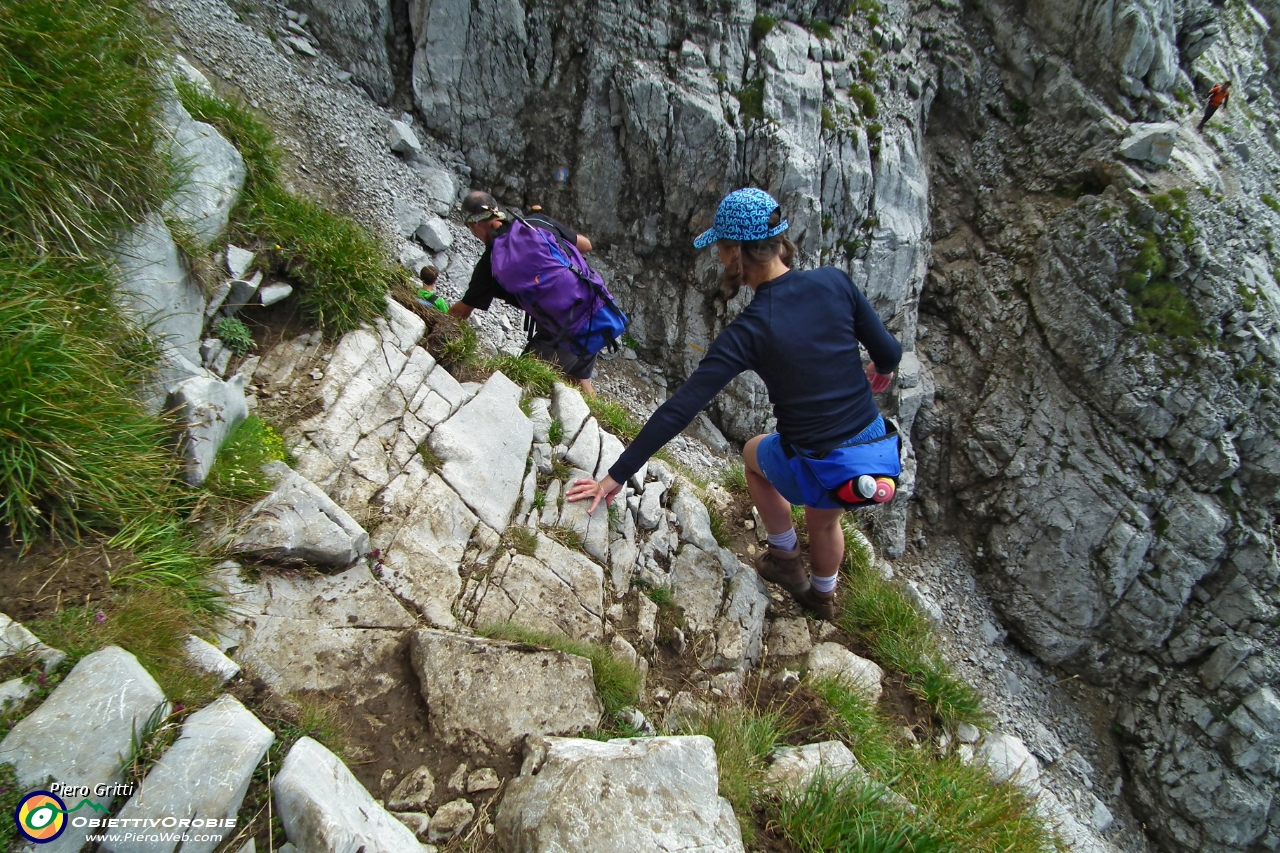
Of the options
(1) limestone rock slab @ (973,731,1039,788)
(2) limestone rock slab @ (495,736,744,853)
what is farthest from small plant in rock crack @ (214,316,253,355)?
(1) limestone rock slab @ (973,731,1039,788)

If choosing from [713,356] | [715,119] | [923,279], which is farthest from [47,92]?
[923,279]

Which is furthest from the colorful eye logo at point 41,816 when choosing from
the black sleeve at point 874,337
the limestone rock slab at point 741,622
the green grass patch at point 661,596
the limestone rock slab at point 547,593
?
the black sleeve at point 874,337

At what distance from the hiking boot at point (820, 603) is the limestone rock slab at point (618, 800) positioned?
113 inches

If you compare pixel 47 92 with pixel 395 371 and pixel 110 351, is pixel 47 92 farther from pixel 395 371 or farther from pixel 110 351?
pixel 395 371

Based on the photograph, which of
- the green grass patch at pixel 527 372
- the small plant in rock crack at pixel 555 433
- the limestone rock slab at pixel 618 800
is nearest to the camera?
the limestone rock slab at pixel 618 800

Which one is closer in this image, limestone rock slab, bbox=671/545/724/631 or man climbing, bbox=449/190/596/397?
limestone rock slab, bbox=671/545/724/631

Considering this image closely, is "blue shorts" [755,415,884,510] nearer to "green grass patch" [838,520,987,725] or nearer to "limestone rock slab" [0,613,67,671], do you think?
"green grass patch" [838,520,987,725]

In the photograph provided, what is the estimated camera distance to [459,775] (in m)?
3.31

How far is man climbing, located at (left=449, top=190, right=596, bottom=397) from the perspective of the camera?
6.33 metres

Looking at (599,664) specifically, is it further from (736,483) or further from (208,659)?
(736,483)

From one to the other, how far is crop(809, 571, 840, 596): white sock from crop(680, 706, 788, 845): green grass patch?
154 cm

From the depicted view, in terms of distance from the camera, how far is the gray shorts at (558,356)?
7.20 metres

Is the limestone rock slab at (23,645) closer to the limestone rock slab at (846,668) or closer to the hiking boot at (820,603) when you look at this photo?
the limestone rock slab at (846,668)

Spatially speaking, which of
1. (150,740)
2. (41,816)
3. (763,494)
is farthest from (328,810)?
(763,494)
